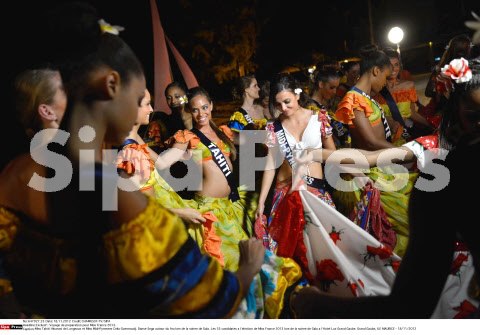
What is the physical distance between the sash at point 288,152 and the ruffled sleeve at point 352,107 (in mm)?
531

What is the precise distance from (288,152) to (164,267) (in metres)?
2.20

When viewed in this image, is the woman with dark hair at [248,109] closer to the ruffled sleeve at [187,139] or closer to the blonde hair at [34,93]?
the ruffled sleeve at [187,139]

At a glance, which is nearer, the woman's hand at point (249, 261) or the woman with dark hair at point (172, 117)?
the woman's hand at point (249, 261)

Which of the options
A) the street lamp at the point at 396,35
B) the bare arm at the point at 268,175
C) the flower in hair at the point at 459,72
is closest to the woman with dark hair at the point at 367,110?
the bare arm at the point at 268,175

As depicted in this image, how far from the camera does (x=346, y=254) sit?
255 centimetres

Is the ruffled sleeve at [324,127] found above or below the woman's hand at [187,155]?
above

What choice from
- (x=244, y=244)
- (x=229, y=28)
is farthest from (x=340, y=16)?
(x=244, y=244)

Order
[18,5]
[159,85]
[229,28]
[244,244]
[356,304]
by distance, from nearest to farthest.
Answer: [356,304]
[244,244]
[18,5]
[159,85]
[229,28]

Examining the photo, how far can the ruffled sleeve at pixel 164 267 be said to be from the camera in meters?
1.11

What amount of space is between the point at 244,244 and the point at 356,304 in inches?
16.5

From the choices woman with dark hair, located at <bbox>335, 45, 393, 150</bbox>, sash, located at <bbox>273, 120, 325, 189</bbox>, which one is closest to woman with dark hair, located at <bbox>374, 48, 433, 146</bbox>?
woman with dark hair, located at <bbox>335, 45, 393, 150</bbox>

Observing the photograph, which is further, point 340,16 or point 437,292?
point 340,16

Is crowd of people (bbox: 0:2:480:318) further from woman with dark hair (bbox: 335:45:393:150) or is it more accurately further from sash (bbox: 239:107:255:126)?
sash (bbox: 239:107:255:126)

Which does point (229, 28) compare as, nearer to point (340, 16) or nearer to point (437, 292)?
point (340, 16)
